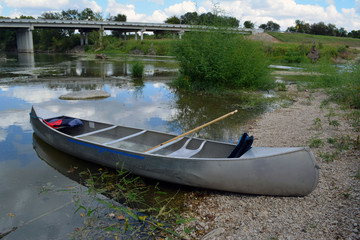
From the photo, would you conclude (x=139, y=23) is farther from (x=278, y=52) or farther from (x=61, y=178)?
(x=61, y=178)

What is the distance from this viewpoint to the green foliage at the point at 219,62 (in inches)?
533

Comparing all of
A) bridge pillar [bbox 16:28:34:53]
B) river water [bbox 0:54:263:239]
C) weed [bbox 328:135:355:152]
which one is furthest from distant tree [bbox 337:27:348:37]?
weed [bbox 328:135:355:152]

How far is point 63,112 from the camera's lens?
32.7ft

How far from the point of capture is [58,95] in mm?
12992

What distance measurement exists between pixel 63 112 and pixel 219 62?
7.37 metres

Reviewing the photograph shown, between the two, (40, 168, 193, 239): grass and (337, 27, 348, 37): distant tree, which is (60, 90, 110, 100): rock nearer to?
(40, 168, 193, 239): grass

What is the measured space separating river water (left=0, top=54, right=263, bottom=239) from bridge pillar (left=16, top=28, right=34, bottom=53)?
4742 cm

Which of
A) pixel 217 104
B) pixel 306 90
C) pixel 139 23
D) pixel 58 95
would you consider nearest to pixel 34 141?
pixel 58 95

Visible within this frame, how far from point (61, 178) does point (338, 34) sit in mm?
85131

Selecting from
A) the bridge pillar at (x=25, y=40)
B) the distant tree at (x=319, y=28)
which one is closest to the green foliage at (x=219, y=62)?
the bridge pillar at (x=25, y=40)

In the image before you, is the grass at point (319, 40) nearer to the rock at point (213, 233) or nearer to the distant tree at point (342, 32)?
the distant tree at point (342, 32)

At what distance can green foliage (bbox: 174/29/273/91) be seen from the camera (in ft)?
44.4

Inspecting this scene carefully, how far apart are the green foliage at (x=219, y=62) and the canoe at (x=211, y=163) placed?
8.05m

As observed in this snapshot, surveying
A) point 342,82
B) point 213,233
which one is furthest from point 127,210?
point 342,82
